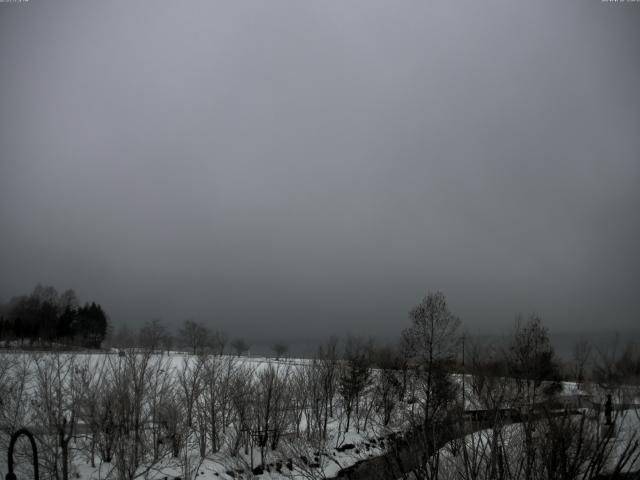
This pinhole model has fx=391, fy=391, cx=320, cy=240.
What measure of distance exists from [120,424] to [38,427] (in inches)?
159

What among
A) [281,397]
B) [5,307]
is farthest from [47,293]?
[281,397]

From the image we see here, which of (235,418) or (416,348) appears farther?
(416,348)

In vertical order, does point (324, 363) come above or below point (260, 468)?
above

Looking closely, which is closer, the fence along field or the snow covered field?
the fence along field

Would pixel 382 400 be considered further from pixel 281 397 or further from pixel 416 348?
pixel 281 397

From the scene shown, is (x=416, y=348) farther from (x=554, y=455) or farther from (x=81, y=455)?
(x=554, y=455)

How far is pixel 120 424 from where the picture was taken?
73.8 ft

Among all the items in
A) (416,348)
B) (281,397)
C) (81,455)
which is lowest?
(81,455)

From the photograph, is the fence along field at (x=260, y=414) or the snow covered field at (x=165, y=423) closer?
the fence along field at (x=260, y=414)

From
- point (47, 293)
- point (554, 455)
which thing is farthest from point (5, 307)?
point (554, 455)

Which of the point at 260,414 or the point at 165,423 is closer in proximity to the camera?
the point at 165,423

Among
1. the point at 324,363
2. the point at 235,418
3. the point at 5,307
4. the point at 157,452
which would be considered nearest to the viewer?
the point at 157,452

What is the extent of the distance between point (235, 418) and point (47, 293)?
113962mm

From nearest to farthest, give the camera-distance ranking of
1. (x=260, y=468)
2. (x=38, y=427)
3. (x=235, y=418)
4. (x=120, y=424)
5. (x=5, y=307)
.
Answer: (x=38, y=427), (x=120, y=424), (x=260, y=468), (x=235, y=418), (x=5, y=307)
